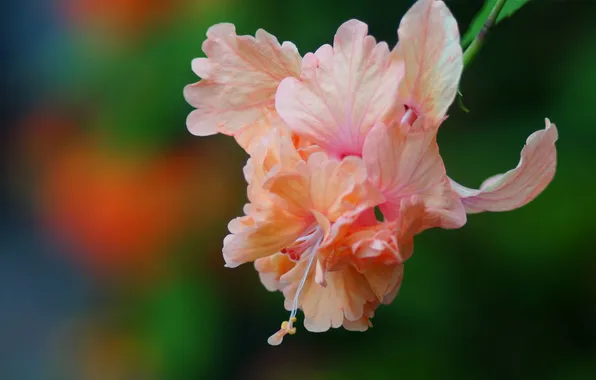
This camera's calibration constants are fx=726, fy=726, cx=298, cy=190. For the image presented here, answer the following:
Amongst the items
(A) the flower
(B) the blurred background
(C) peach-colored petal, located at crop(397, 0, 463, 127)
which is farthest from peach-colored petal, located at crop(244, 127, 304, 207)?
(B) the blurred background

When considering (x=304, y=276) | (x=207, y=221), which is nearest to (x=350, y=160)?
(x=304, y=276)

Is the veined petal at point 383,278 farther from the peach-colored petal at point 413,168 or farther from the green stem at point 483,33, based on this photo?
the green stem at point 483,33

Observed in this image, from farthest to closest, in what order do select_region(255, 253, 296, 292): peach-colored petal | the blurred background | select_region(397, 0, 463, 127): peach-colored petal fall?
1. the blurred background
2. select_region(255, 253, 296, 292): peach-colored petal
3. select_region(397, 0, 463, 127): peach-colored petal

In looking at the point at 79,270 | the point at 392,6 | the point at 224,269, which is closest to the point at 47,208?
the point at 79,270

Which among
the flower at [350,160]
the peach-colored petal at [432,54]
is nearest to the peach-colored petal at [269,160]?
the flower at [350,160]

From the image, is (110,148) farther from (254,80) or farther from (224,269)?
(254,80)

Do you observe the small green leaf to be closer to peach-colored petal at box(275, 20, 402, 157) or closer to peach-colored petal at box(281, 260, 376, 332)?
peach-colored petal at box(275, 20, 402, 157)
